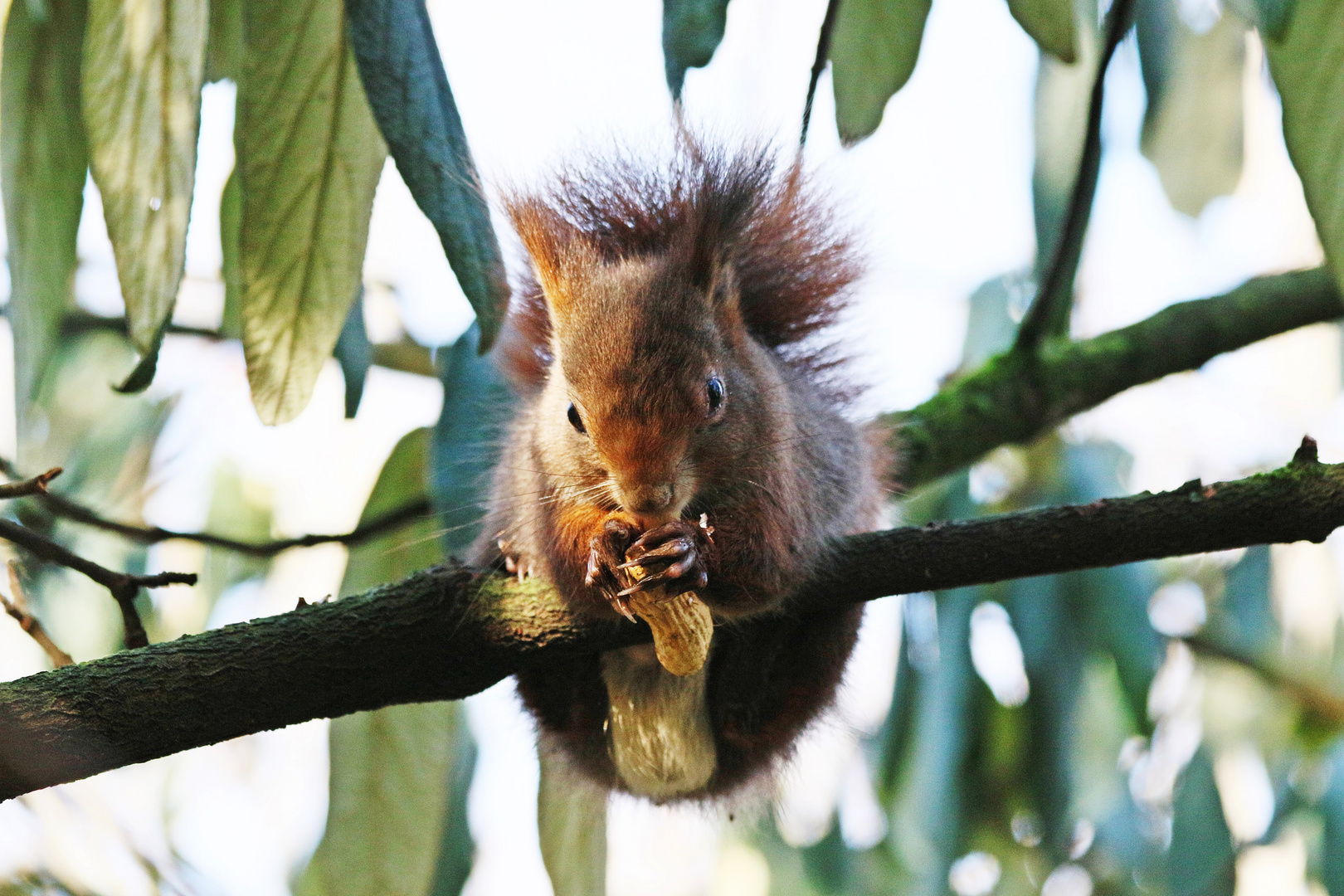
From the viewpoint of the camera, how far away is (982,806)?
3.61m

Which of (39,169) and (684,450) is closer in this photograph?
(684,450)

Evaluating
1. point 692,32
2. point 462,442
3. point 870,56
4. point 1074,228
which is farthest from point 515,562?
point 1074,228

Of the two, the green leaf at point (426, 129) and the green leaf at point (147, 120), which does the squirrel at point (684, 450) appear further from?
the green leaf at point (147, 120)

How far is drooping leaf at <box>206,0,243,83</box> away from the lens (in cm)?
225

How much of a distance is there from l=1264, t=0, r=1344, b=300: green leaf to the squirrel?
3.10 ft

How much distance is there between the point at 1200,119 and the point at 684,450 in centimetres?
228

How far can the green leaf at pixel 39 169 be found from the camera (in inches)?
75.8

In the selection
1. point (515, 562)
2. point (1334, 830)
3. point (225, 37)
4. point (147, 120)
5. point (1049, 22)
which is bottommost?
point (1334, 830)

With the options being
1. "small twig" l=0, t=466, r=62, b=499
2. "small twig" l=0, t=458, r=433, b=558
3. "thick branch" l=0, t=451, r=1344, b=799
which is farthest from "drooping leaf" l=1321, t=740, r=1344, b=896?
"small twig" l=0, t=466, r=62, b=499

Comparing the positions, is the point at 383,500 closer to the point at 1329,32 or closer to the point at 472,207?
the point at 472,207

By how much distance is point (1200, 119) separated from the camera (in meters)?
3.32

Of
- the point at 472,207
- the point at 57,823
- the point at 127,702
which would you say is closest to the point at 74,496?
the point at 57,823

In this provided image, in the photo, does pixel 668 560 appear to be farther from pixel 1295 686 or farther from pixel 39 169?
pixel 1295 686

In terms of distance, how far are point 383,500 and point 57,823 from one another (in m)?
1.09
